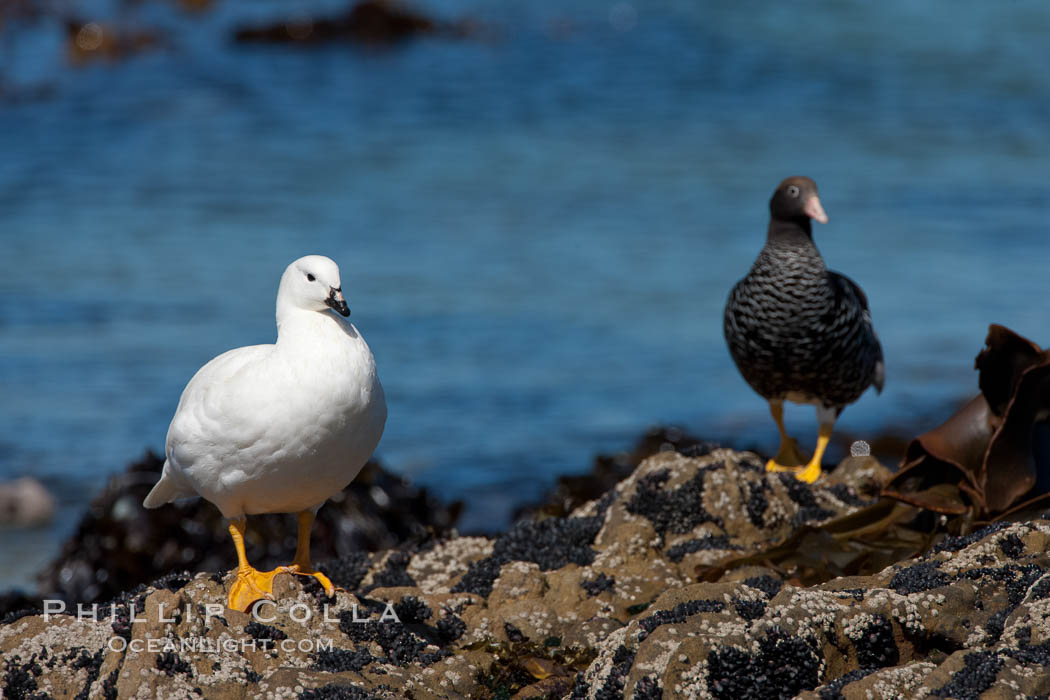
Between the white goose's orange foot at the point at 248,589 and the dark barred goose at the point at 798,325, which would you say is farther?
the dark barred goose at the point at 798,325

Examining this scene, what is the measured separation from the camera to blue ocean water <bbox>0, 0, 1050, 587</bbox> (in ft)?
35.6

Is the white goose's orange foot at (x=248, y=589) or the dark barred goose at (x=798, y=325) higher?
the dark barred goose at (x=798, y=325)

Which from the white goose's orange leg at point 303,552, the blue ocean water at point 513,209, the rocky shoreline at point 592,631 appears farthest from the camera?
the blue ocean water at point 513,209

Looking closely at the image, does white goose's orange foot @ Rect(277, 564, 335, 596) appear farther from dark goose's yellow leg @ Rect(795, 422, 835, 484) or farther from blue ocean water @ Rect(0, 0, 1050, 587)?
blue ocean water @ Rect(0, 0, 1050, 587)

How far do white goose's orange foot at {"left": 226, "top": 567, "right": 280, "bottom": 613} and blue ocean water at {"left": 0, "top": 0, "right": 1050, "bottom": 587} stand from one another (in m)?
5.19

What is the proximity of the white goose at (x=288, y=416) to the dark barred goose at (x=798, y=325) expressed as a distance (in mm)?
2897

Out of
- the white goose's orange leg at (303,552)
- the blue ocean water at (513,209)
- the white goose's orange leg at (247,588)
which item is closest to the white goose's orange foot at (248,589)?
the white goose's orange leg at (247,588)

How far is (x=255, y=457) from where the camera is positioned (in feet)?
11.6

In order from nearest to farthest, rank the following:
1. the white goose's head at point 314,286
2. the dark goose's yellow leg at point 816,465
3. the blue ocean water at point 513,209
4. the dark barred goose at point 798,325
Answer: the white goose's head at point 314,286 → the dark goose's yellow leg at point 816,465 → the dark barred goose at point 798,325 → the blue ocean water at point 513,209

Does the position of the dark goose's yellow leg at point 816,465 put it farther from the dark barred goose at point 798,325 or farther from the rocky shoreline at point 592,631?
the rocky shoreline at point 592,631

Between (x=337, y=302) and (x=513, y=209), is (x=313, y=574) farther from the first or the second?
(x=513, y=209)

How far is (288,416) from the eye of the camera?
11.4 ft

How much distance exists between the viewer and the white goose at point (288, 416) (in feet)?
11.5

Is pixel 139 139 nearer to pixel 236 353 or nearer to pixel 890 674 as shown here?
pixel 236 353
